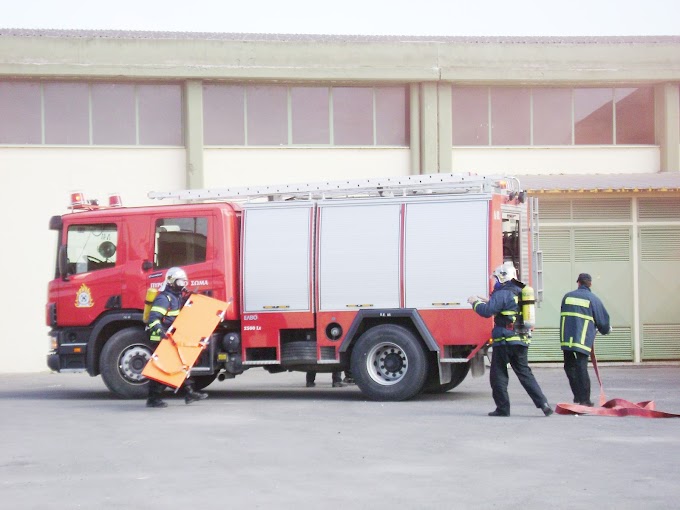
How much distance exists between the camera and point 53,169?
26375 millimetres

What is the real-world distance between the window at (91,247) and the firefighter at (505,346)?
573cm

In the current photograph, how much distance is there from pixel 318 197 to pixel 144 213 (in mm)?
2443

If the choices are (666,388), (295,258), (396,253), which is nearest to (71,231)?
(295,258)

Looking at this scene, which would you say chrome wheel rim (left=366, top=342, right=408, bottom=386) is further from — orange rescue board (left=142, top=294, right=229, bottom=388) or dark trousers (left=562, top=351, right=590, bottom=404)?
dark trousers (left=562, top=351, right=590, bottom=404)

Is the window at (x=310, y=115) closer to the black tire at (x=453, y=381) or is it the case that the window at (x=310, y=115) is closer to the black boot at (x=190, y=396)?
the black tire at (x=453, y=381)

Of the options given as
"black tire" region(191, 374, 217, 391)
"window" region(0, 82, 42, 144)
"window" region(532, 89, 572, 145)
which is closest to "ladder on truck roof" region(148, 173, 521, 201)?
"black tire" region(191, 374, 217, 391)

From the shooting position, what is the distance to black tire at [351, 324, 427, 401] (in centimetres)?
1641

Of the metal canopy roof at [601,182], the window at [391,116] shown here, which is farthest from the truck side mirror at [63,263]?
the window at [391,116]

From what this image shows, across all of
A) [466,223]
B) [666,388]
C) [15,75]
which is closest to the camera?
[466,223]

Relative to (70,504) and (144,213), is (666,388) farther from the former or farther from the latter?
(70,504)

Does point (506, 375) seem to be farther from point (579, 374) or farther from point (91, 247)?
point (91, 247)

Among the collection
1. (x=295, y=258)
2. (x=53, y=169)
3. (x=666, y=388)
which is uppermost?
(x=53, y=169)

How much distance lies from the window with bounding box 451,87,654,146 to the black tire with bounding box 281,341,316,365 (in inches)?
439

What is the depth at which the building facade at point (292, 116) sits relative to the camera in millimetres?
26188
